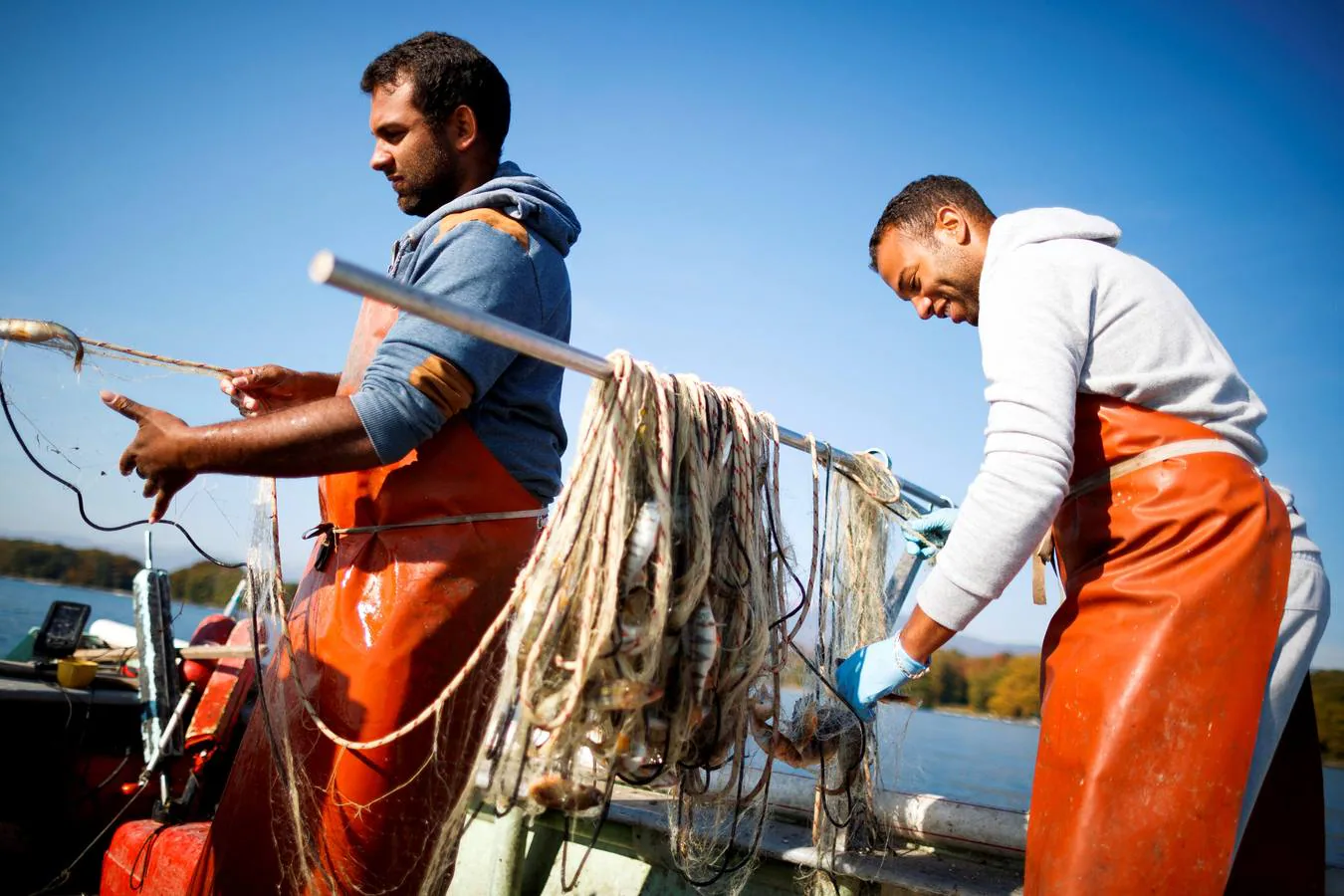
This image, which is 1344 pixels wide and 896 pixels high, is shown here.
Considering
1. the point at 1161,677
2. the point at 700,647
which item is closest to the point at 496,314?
the point at 700,647

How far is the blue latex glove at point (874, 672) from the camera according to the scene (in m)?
2.18

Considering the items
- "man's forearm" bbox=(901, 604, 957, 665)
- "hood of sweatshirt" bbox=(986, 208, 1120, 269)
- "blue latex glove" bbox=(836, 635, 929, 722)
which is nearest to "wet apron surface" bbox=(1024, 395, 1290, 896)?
"man's forearm" bbox=(901, 604, 957, 665)

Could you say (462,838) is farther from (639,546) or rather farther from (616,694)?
(639,546)

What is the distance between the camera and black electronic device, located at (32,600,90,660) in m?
6.19

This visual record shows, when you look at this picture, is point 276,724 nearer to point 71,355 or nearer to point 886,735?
point 71,355

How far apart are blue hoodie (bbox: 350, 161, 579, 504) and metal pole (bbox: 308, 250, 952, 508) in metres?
0.35

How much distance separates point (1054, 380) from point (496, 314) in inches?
50.5

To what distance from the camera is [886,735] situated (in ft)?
11.9

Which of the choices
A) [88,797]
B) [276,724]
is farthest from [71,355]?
[88,797]

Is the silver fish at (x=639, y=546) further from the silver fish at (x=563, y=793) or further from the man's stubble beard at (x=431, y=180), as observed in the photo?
the man's stubble beard at (x=431, y=180)

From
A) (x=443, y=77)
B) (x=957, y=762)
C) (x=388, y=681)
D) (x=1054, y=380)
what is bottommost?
(x=957, y=762)

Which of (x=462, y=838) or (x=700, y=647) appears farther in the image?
(x=462, y=838)

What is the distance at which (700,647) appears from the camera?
188cm

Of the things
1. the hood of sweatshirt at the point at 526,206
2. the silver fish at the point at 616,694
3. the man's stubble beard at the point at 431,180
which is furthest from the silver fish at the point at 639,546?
the man's stubble beard at the point at 431,180
